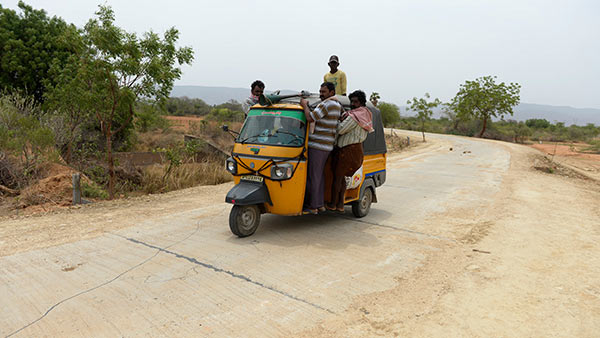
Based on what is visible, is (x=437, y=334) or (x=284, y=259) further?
(x=284, y=259)

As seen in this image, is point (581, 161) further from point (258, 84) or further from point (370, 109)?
point (258, 84)

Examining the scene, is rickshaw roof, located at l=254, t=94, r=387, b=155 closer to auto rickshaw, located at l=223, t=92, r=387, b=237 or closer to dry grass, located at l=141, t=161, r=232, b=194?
auto rickshaw, located at l=223, t=92, r=387, b=237

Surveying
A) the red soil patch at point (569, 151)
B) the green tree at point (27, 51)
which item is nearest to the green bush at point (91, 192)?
the green tree at point (27, 51)

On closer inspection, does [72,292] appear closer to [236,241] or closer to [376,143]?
[236,241]

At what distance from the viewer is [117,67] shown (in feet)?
28.5

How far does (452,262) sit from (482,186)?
6742mm

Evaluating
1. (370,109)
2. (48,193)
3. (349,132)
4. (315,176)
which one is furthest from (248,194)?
(48,193)

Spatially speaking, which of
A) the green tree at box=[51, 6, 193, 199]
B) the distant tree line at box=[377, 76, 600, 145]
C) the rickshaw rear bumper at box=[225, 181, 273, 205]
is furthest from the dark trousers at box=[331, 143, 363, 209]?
the distant tree line at box=[377, 76, 600, 145]

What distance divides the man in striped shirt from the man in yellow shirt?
2283mm

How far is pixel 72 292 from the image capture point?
4.24 m

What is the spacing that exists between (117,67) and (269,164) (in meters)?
4.93

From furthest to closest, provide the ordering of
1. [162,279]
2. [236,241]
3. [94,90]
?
[94,90], [236,241], [162,279]

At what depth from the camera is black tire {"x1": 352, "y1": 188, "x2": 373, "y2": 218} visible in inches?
289

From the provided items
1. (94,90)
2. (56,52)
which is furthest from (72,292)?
(56,52)
